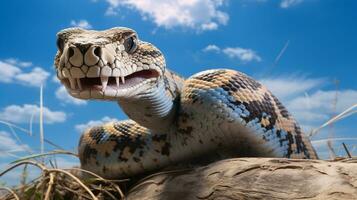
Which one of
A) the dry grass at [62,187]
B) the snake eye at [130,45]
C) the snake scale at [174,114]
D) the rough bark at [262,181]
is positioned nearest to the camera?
the rough bark at [262,181]

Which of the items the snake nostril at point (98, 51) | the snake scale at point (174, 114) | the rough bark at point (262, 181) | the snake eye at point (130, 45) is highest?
the snake eye at point (130, 45)

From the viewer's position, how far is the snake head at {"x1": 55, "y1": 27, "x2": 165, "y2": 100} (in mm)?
2908

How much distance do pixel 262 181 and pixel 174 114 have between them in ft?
3.65

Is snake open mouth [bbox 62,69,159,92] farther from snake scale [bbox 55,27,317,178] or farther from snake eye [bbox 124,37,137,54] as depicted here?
snake eye [bbox 124,37,137,54]

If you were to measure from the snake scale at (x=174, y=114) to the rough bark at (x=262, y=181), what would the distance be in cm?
34

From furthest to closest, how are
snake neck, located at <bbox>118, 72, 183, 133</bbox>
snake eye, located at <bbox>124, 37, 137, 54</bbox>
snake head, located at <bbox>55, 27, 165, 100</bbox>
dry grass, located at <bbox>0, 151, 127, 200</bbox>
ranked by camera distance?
dry grass, located at <bbox>0, 151, 127, 200</bbox>, snake neck, located at <bbox>118, 72, 183, 133</bbox>, snake eye, located at <bbox>124, 37, 137, 54</bbox>, snake head, located at <bbox>55, 27, 165, 100</bbox>

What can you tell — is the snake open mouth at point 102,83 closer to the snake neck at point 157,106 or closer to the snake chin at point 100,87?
the snake chin at point 100,87

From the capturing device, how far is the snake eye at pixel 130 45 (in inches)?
136

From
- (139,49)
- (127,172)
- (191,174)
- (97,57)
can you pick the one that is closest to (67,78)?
(97,57)

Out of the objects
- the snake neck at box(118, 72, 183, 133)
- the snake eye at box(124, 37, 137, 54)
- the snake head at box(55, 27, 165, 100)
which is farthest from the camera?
the snake neck at box(118, 72, 183, 133)

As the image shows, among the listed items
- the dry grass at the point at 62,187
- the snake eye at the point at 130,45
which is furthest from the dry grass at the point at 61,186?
the snake eye at the point at 130,45

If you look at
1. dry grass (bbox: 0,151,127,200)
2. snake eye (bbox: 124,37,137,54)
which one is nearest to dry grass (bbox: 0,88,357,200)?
dry grass (bbox: 0,151,127,200)

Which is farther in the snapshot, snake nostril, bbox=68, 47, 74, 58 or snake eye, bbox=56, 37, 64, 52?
snake eye, bbox=56, 37, 64, 52

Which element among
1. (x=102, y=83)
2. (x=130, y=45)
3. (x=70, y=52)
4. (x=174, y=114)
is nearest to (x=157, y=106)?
(x=174, y=114)
